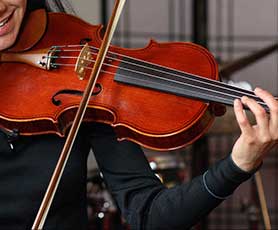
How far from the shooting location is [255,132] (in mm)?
969

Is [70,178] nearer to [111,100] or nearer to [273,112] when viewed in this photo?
[111,100]

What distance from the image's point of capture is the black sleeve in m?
1.04

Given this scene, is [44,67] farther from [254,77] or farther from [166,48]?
[254,77]

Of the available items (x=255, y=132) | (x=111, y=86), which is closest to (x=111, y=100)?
(x=111, y=86)

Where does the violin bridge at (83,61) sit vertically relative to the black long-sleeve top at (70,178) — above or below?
above

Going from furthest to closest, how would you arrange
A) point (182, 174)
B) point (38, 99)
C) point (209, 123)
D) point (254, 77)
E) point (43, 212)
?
point (254, 77)
point (182, 174)
point (38, 99)
point (209, 123)
point (43, 212)

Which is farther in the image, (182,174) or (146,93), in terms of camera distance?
(182,174)

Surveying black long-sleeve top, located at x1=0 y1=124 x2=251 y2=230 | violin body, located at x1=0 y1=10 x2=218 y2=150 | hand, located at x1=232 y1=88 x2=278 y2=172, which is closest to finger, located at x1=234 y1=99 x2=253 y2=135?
hand, located at x1=232 y1=88 x2=278 y2=172

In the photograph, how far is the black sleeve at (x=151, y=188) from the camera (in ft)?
3.40

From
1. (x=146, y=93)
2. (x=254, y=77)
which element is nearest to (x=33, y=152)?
(x=146, y=93)

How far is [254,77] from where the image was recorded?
14.0 feet

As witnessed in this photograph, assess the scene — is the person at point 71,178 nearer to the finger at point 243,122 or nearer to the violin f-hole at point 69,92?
the violin f-hole at point 69,92

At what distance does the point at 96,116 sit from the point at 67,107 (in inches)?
1.9

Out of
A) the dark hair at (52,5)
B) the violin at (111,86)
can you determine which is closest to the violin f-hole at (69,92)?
the violin at (111,86)
